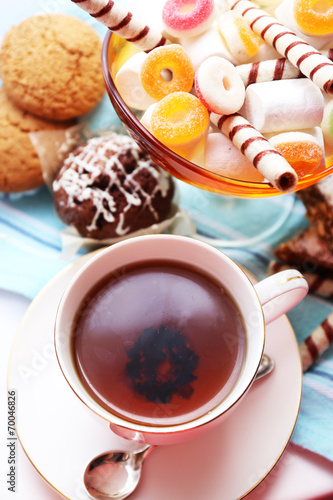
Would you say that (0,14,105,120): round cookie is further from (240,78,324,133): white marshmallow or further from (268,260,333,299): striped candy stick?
(268,260,333,299): striped candy stick

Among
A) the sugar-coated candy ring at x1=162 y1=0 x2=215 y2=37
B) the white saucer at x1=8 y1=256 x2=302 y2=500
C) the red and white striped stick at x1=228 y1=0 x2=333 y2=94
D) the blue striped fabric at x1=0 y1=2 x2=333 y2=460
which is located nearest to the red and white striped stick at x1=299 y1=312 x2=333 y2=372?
the blue striped fabric at x1=0 y1=2 x2=333 y2=460

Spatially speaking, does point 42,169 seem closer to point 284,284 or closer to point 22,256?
point 22,256

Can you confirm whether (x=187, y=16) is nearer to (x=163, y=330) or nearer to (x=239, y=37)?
(x=239, y=37)

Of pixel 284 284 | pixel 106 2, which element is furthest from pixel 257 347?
pixel 106 2

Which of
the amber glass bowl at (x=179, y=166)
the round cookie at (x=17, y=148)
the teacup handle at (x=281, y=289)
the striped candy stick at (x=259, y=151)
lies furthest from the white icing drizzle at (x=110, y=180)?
the teacup handle at (x=281, y=289)

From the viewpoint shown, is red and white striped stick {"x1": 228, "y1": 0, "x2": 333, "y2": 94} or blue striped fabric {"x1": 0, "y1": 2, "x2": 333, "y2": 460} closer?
red and white striped stick {"x1": 228, "y1": 0, "x2": 333, "y2": 94}
